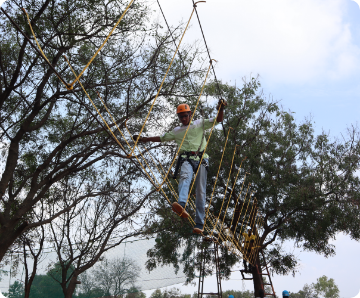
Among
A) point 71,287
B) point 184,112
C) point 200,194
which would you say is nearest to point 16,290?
point 71,287

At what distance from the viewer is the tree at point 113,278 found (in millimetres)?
11039

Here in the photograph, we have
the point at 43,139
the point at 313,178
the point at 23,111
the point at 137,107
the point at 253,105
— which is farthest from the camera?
the point at 253,105

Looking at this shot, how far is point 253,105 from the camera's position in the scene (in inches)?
480

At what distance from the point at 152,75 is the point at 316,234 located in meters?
7.01

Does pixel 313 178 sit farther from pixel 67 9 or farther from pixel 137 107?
pixel 67 9

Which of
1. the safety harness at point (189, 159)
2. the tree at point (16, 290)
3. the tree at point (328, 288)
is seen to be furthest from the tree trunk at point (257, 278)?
the tree at point (328, 288)

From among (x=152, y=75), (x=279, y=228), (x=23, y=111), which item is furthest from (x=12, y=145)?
(x=279, y=228)

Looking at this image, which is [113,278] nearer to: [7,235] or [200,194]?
[7,235]

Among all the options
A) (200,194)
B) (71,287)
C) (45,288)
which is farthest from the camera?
(45,288)

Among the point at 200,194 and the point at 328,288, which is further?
the point at 328,288

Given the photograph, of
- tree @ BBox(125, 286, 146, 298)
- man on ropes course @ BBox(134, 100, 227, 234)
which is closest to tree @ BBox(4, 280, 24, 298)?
tree @ BBox(125, 286, 146, 298)

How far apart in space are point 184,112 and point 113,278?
27.8 feet

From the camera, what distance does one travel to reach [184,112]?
14.2ft

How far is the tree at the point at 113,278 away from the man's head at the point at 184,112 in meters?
8.16
